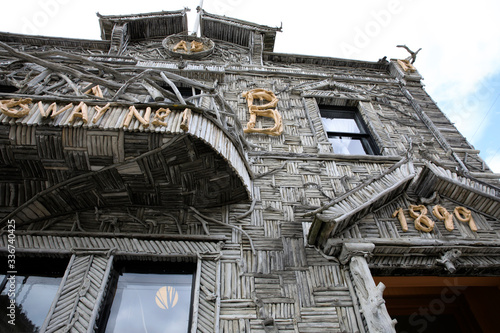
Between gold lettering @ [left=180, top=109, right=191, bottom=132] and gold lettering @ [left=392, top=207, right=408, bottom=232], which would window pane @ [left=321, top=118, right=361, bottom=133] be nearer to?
gold lettering @ [left=392, top=207, right=408, bottom=232]

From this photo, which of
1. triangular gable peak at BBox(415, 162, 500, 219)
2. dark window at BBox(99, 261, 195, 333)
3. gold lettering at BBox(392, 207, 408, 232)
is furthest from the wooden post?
dark window at BBox(99, 261, 195, 333)

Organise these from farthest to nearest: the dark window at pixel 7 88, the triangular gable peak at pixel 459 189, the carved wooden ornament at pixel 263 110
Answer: the dark window at pixel 7 88 → the carved wooden ornament at pixel 263 110 → the triangular gable peak at pixel 459 189

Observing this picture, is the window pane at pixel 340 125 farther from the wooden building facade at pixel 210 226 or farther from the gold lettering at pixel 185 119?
the gold lettering at pixel 185 119

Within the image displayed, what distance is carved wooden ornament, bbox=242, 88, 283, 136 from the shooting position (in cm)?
693

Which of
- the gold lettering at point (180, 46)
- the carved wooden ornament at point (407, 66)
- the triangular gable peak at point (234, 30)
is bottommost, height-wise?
the carved wooden ornament at point (407, 66)

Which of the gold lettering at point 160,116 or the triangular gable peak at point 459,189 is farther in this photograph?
the triangular gable peak at point 459,189

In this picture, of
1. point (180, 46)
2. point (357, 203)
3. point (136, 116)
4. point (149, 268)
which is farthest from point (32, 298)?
point (180, 46)

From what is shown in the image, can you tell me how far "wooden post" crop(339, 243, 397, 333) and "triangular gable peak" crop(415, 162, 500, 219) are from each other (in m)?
1.91

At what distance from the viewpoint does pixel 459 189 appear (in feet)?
18.4

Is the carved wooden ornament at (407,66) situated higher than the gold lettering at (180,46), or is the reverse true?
the gold lettering at (180,46)

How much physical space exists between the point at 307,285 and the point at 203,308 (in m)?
1.33

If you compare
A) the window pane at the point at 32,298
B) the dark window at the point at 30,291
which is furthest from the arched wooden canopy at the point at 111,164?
the window pane at the point at 32,298

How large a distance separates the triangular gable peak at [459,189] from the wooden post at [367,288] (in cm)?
191

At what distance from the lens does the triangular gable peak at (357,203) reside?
4.54 m
